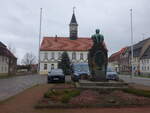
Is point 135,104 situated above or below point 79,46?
below

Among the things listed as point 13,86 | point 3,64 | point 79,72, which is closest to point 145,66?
point 3,64

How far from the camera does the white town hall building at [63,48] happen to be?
7950cm

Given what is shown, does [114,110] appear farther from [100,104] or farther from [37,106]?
[37,106]

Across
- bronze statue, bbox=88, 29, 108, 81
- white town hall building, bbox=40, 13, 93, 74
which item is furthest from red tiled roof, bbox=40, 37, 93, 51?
bronze statue, bbox=88, 29, 108, 81

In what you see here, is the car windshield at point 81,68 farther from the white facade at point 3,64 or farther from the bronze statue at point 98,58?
the white facade at point 3,64

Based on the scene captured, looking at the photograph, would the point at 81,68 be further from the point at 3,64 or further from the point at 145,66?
the point at 145,66

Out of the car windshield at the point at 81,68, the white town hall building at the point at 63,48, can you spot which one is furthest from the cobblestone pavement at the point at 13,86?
the white town hall building at the point at 63,48

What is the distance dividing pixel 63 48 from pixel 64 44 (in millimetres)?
2157

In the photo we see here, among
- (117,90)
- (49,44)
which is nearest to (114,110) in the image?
(117,90)

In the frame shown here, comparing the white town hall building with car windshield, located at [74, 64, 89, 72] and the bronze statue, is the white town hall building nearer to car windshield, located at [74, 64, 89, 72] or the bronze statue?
car windshield, located at [74, 64, 89, 72]

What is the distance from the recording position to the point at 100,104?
34.2 ft

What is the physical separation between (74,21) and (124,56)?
25.5 meters

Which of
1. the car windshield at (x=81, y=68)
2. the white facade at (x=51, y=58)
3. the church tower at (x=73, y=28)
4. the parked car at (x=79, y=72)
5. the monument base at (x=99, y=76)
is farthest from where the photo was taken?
the church tower at (x=73, y=28)

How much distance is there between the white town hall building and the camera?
79.5 metres
